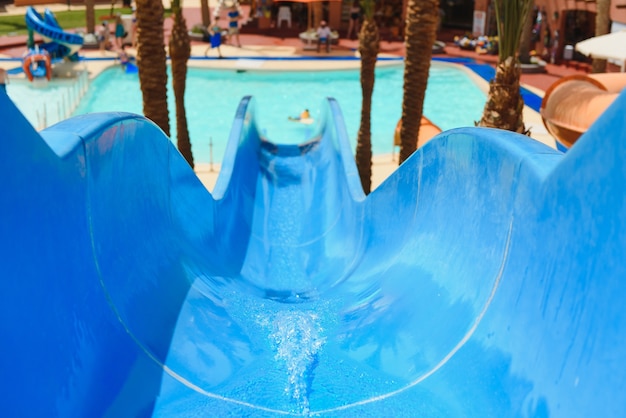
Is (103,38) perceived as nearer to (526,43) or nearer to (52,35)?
(52,35)

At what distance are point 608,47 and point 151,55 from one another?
702cm

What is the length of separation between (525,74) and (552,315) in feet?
63.5

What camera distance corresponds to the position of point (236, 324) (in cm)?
434

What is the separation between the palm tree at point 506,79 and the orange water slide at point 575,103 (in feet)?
7.34

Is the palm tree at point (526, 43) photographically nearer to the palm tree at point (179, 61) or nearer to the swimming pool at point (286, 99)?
the swimming pool at point (286, 99)

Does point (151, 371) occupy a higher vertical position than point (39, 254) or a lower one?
lower

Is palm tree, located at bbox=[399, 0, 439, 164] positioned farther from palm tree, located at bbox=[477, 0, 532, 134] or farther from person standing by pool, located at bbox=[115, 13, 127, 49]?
person standing by pool, located at bbox=[115, 13, 127, 49]

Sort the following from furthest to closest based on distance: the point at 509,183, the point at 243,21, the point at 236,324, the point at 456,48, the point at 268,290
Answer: the point at 243,21
the point at 456,48
the point at 268,290
the point at 236,324
the point at 509,183

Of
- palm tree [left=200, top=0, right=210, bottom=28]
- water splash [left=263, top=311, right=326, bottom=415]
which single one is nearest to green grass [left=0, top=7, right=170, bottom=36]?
palm tree [left=200, top=0, right=210, bottom=28]

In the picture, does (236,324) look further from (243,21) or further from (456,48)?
(243,21)

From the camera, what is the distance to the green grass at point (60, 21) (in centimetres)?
2736

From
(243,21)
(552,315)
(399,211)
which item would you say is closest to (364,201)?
(399,211)

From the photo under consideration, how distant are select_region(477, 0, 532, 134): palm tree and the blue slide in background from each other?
9.86 ft

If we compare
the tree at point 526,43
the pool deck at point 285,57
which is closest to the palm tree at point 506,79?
the pool deck at point 285,57
